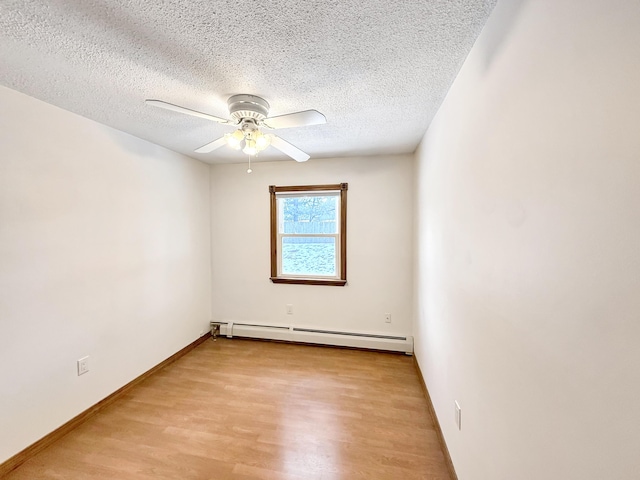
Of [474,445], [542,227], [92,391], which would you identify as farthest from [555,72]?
[92,391]

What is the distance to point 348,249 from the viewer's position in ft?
10.8

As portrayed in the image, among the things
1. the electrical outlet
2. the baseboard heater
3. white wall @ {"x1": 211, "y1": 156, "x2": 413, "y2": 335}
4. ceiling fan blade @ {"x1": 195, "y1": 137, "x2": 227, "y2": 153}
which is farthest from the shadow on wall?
the electrical outlet

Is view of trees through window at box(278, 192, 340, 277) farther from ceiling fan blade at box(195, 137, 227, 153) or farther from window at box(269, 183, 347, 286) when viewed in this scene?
ceiling fan blade at box(195, 137, 227, 153)

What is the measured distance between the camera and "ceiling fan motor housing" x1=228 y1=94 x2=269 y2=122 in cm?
168

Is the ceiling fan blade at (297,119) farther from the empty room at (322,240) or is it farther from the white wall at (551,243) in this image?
the white wall at (551,243)

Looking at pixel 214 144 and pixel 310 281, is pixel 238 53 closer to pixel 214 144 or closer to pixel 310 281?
pixel 214 144

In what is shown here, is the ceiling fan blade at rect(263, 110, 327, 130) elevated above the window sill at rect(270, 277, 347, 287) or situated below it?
above

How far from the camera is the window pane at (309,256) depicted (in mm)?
3430

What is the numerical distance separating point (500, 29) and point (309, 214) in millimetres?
2622

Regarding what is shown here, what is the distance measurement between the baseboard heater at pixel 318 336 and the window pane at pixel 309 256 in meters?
0.73

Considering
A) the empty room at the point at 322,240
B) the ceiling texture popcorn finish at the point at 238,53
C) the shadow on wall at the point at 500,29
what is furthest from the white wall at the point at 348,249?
the shadow on wall at the point at 500,29

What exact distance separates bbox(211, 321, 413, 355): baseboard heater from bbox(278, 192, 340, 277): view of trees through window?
0.73m

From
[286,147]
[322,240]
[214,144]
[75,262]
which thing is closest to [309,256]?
[322,240]

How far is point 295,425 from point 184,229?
238 centimetres
